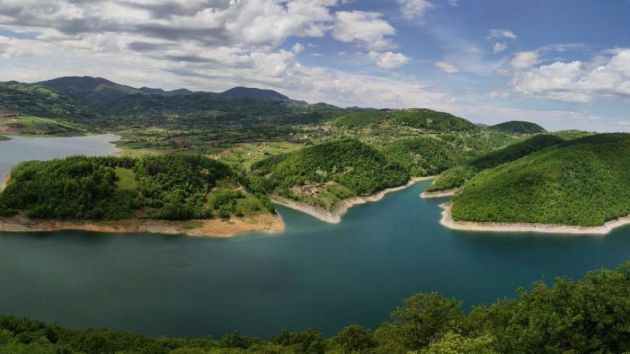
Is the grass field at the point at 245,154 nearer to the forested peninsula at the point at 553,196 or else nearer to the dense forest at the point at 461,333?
the forested peninsula at the point at 553,196

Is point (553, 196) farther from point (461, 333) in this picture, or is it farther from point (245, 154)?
point (245, 154)

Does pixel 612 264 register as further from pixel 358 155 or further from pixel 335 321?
pixel 358 155

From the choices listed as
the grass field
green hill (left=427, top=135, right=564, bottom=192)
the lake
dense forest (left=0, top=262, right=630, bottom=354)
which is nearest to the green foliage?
green hill (left=427, top=135, right=564, bottom=192)

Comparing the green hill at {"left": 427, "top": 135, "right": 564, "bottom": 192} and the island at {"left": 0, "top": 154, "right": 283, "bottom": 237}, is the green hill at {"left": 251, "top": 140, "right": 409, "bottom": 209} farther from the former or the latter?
the island at {"left": 0, "top": 154, "right": 283, "bottom": 237}

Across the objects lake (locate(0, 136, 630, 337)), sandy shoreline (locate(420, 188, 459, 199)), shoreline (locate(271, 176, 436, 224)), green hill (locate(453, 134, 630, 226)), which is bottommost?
lake (locate(0, 136, 630, 337))

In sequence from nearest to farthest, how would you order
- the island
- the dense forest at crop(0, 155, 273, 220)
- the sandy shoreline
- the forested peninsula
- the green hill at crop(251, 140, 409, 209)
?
the island, the dense forest at crop(0, 155, 273, 220), the forested peninsula, the green hill at crop(251, 140, 409, 209), the sandy shoreline

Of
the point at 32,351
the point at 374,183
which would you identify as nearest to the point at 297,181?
the point at 374,183

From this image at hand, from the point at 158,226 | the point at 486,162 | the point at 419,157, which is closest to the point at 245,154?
the point at 419,157

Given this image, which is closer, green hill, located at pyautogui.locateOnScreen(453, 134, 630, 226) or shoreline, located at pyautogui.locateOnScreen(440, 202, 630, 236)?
shoreline, located at pyautogui.locateOnScreen(440, 202, 630, 236)
